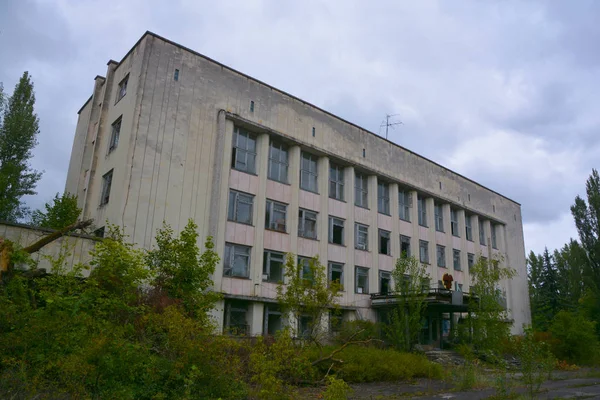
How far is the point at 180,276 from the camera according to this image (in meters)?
15.7

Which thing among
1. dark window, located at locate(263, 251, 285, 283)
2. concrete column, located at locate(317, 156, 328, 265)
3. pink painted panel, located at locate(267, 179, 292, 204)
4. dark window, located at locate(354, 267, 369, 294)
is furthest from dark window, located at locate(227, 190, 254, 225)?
dark window, located at locate(354, 267, 369, 294)

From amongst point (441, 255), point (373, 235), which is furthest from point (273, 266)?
point (441, 255)

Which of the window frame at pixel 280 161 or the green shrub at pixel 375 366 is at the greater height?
the window frame at pixel 280 161

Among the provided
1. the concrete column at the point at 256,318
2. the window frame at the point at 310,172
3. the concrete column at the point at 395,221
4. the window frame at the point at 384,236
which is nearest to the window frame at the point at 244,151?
the window frame at the point at 310,172

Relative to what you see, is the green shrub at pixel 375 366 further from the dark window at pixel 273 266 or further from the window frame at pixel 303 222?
the window frame at pixel 303 222

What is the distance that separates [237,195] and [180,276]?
8.05m

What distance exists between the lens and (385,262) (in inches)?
1152

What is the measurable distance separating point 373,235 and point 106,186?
1517cm

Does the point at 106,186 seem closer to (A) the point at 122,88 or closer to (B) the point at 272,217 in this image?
(A) the point at 122,88

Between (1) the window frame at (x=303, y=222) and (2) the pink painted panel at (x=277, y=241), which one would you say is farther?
(1) the window frame at (x=303, y=222)

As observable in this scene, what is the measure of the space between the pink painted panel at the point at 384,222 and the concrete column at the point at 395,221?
351mm

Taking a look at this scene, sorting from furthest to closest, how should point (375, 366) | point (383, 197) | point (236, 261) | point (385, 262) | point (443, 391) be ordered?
point (383, 197) → point (385, 262) → point (236, 261) → point (375, 366) → point (443, 391)

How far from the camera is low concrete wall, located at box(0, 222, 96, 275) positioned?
1648cm

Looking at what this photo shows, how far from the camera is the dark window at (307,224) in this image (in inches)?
1007
